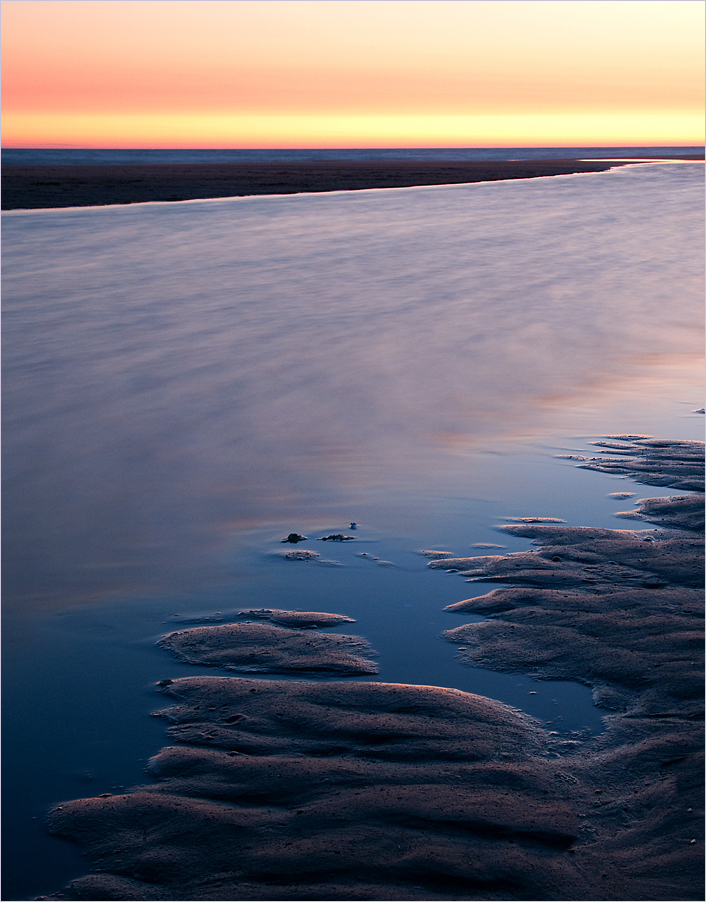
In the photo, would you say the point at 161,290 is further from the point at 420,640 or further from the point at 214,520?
the point at 420,640

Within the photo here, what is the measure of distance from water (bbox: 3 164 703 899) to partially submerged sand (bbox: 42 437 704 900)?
0.15 m

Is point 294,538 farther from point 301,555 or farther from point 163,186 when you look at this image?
point 163,186

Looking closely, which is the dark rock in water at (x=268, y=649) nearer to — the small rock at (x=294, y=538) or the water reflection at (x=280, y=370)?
the water reflection at (x=280, y=370)

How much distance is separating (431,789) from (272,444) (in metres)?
4.58

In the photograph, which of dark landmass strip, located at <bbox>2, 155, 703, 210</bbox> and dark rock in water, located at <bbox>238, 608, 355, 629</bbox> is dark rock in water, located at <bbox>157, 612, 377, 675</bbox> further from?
dark landmass strip, located at <bbox>2, 155, 703, 210</bbox>

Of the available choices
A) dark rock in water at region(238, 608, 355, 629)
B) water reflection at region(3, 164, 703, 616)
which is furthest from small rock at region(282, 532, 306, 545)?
dark rock in water at region(238, 608, 355, 629)

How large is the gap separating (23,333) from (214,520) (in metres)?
7.52

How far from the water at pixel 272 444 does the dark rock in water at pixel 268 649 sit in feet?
0.41

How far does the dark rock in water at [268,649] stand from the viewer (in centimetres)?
392

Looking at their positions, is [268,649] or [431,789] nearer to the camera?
[431,789]

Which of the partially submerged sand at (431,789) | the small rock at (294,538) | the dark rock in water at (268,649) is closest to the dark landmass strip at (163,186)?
the small rock at (294,538)

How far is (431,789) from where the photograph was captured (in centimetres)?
311

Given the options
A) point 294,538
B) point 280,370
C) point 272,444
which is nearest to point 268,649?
point 294,538

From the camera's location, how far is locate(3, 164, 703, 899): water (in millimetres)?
3902
